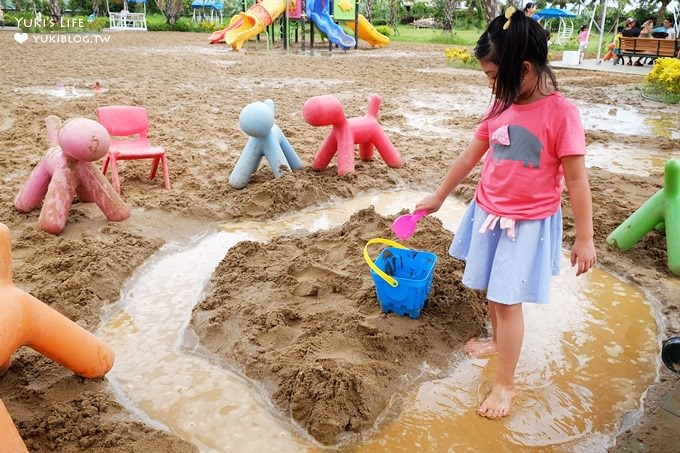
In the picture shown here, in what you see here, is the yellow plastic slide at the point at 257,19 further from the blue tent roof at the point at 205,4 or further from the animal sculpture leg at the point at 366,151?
the blue tent roof at the point at 205,4

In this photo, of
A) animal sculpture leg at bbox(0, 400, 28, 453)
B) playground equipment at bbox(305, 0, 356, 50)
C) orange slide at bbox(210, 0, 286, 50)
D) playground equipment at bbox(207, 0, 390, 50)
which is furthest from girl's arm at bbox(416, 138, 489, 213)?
orange slide at bbox(210, 0, 286, 50)

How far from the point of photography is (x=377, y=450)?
199 cm

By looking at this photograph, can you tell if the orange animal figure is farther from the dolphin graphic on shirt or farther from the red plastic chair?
the red plastic chair

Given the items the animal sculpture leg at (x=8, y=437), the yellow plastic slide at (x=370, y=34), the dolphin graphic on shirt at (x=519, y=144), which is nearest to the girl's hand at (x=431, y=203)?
the dolphin graphic on shirt at (x=519, y=144)

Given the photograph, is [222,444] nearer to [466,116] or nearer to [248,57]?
[466,116]

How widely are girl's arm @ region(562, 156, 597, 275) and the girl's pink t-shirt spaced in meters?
0.05

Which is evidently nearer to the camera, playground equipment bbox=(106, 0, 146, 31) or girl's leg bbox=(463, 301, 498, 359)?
girl's leg bbox=(463, 301, 498, 359)

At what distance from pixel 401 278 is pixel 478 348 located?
0.50 meters

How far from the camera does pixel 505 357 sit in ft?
7.04

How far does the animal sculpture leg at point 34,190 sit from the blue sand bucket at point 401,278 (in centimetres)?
256

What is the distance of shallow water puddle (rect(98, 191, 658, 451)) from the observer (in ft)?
6.77

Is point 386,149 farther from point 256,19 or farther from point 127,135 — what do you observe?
point 256,19

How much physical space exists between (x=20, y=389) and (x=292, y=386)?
1080 mm

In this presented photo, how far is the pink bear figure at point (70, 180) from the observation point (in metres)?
3.49
